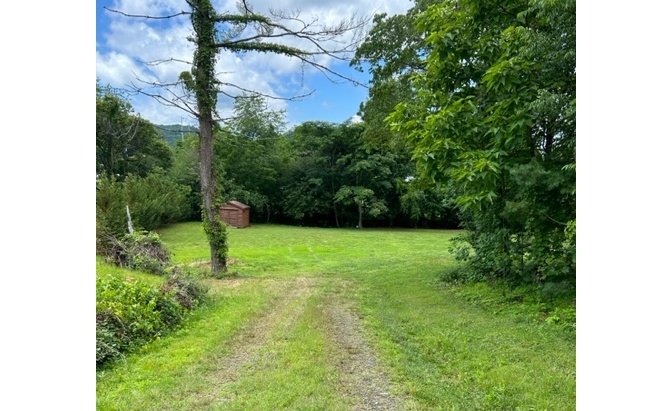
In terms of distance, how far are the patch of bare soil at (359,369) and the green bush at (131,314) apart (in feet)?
6.42

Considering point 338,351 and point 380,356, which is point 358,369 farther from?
point 338,351

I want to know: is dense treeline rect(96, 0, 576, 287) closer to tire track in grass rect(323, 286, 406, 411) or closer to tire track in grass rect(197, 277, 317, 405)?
tire track in grass rect(323, 286, 406, 411)

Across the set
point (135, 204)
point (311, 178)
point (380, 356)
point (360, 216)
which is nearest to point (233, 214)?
point (311, 178)

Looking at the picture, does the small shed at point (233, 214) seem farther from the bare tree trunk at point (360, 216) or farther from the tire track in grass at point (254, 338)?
the tire track in grass at point (254, 338)

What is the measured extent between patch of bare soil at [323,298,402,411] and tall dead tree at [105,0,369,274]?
5.06 m

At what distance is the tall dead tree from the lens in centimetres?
797

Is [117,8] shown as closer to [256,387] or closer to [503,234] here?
[256,387]

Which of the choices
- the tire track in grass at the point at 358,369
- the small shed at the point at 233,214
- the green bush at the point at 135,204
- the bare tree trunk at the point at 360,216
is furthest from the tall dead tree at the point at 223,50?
the bare tree trunk at the point at 360,216

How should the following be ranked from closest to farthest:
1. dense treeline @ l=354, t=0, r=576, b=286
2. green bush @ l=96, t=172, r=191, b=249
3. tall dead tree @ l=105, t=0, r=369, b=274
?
dense treeline @ l=354, t=0, r=576, b=286
tall dead tree @ l=105, t=0, r=369, b=274
green bush @ l=96, t=172, r=191, b=249

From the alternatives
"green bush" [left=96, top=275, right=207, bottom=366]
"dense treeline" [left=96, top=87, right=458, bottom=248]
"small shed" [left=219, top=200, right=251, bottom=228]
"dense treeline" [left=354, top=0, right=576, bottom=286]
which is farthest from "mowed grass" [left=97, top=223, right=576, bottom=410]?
"dense treeline" [left=96, top=87, right=458, bottom=248]

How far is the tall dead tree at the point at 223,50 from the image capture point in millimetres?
7973

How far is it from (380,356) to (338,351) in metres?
0.42

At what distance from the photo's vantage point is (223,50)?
8.61 metres
